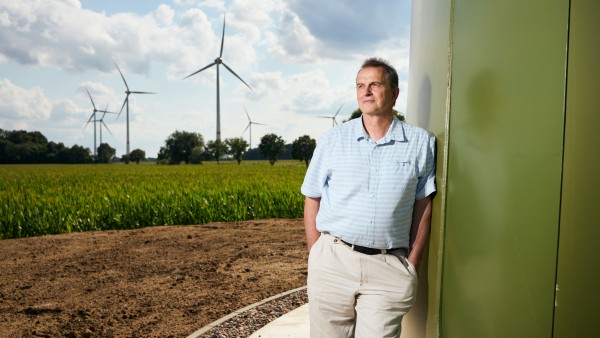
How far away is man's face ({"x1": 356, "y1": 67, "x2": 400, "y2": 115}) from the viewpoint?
96.9 inches

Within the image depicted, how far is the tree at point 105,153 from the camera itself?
110688 mm

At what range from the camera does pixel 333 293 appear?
2521 millimetres

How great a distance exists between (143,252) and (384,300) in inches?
257

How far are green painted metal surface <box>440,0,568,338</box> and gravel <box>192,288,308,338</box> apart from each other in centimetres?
257

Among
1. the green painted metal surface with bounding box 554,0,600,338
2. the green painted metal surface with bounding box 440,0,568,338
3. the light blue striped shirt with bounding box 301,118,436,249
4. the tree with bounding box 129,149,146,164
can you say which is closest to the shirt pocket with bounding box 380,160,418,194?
the light blue striped shirt with bounding box 301,118,436,249

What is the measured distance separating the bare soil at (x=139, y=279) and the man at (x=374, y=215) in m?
2.70

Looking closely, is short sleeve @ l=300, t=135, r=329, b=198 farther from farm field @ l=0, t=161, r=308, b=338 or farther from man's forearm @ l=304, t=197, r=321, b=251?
farm field @ l=0, t=161, r=308, b=338

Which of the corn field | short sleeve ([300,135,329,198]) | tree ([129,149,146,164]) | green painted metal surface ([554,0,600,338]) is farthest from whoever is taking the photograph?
tree ([129,149,146,164])

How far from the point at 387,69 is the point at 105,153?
11799cm

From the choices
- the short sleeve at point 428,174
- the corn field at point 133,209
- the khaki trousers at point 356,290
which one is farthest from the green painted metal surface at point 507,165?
the corn field at point 133,209

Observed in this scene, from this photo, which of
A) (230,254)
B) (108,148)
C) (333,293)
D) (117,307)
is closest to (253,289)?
(117,307)

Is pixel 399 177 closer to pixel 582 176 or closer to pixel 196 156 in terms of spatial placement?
pixel 582 176

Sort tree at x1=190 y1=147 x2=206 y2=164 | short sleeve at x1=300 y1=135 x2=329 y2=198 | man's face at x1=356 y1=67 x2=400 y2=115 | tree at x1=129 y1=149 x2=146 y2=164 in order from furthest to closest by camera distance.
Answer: tree at x1=129 y1=149 x2=146 y2=164, tree at x1=190 y1=147 x2=206 y2=164, short sleeve at x1=300 y1=135 x2=329 y2=198, man's face at x1=356 y1=67 x2=400 y2=115

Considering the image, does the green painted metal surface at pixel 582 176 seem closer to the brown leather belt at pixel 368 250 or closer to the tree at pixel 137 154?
the brown leather belt at pixel 368 250
